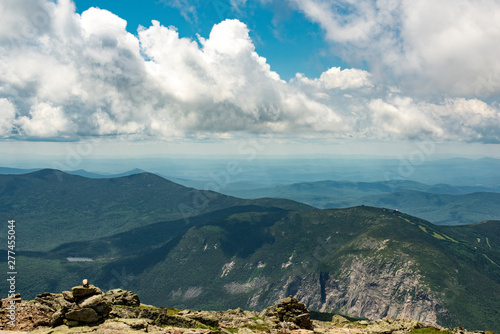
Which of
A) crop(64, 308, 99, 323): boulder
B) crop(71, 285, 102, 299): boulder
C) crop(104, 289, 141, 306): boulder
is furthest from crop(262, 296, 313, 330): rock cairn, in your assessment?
crop(71, 285, 102, 299): boulder

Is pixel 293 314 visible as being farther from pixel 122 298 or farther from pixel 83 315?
pixel 83 315

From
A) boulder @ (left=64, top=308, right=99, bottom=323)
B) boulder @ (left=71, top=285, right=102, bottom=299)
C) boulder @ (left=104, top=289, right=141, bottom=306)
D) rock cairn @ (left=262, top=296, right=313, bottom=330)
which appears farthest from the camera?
boulder @ (left=104, top=289, right=141, bottom=306)

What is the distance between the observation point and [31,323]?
1794 inches

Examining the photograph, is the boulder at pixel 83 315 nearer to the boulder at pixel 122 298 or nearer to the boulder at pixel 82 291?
the boulder at pixel 82 291

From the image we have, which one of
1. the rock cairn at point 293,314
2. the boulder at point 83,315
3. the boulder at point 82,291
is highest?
the boulder at point 82,291

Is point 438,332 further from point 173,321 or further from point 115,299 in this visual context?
point 115,299

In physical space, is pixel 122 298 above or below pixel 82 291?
below

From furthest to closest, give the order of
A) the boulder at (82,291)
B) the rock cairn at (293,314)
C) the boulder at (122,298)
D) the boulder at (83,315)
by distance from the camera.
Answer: the boulder at (122,298) < the rock cairn at (293,314) < the boulder at (82,291) < the boulder at (83,315)

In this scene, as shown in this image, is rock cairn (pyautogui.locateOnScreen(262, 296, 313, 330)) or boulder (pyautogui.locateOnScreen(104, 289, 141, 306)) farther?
boulder (pyautogui.locateOnScreen(104, 289, 141, 306))

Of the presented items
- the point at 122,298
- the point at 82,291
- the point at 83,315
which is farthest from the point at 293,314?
the point at 82,291

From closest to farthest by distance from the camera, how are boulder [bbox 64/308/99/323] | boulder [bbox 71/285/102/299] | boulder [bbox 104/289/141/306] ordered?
boulder [bbox 64/308/99/323] < boulder [bbox 71/285/102/299] < boulder [bbox 104/289/141/306]

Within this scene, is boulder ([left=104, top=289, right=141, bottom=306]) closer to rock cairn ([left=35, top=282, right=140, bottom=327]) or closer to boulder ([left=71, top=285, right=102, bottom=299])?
rock cairn ([left=35, top=282, right=140, bottom=327])

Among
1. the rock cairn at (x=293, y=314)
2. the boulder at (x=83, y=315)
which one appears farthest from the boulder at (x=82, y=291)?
the rock cairn at (x=293, y=314)

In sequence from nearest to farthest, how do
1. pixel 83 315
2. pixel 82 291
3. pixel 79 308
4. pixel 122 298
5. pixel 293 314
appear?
pixel 83 315 → pixel 79 308 → pixel 82 291 → pixel 293 314 → pixel 122 298
